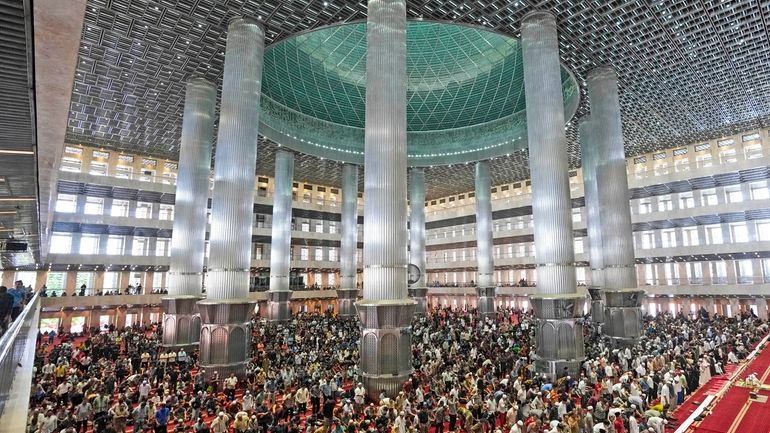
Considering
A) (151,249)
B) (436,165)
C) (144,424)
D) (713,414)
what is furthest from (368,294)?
(151,249)

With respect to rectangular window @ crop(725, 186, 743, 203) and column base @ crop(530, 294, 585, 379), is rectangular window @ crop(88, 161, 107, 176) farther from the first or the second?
rectangular window @ crop(725, 186, 743, 203)

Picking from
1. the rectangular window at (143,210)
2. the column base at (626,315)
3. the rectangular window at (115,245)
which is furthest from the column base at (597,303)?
the rectangular window at (143,210)

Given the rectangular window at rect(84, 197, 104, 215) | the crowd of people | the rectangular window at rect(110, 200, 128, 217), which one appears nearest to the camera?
the crowd of people

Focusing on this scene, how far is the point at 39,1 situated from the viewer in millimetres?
3293

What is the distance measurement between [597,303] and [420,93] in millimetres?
20415

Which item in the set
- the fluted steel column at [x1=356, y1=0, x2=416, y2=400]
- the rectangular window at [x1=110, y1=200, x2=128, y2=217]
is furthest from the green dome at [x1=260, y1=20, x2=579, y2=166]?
the rectangular window at [x1=110, y1=200, x2=128, y2=217]

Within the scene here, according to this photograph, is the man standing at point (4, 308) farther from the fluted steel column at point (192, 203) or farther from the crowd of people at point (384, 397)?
the fluted steel column at point (192, 203)

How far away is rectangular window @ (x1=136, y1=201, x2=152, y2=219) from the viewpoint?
1441 inches

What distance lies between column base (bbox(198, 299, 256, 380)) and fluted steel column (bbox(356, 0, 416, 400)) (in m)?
5.06

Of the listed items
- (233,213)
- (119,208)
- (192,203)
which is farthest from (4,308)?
(119,208)

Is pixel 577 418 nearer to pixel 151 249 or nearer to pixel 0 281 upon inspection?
pixel 151 249

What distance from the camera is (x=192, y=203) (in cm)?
2217

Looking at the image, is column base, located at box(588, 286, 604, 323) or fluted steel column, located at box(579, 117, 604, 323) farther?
fluted steel column, located at box(579, 117, 604, 323)

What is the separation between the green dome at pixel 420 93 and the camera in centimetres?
2769
